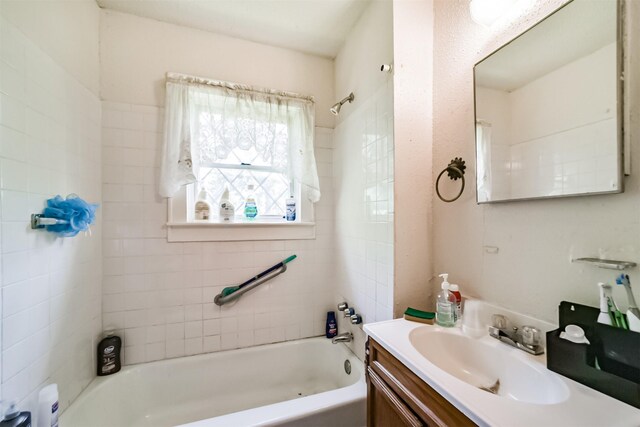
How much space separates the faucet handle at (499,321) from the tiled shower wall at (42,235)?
1.72 m

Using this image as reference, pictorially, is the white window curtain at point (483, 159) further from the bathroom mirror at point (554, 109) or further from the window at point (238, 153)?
the window at point (238, 153)

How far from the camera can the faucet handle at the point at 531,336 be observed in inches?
31.3

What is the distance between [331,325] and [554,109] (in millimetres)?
1680

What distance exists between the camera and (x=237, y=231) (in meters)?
1.67

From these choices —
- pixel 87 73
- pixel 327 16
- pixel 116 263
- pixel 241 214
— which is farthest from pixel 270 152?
pixel 116 263

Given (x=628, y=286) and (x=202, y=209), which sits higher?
(x=202, y=209)

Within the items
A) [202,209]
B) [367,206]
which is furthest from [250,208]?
[367,206]

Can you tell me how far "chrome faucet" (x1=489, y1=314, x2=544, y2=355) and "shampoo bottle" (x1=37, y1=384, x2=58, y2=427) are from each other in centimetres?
167

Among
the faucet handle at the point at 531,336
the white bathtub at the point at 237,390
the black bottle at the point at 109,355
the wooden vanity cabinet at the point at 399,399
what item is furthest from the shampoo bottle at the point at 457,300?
the black bottle at the point at 109,355

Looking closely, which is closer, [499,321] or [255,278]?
[499,321]

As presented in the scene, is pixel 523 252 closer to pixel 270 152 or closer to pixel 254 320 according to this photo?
pixel 270 152

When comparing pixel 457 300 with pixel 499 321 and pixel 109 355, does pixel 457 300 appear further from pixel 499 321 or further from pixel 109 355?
pixel 109 355

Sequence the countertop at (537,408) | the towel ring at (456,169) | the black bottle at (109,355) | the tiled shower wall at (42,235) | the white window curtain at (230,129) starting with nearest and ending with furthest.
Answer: the countertop at (537,408) → the tiled shower wall at (42,235) → the towel ring at (456,169) → the black bottle at (109,355) → the white window curtain at (230,129)

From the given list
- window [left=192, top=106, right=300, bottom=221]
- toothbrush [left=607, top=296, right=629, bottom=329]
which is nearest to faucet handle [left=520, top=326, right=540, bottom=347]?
toothbrush [left=607, top=296, right=629, bottom=329]
